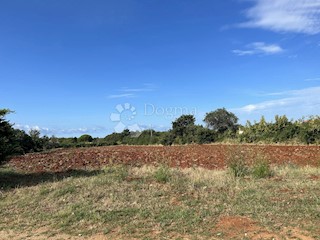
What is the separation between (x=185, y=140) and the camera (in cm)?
3503

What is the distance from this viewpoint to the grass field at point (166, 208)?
5383 mm

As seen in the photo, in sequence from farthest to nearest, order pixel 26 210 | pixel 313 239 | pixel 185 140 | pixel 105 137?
pixel 105 137 → pixel 185 140 → pixel 26 210 → pixel 313 239

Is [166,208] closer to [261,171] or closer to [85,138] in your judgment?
[261,171]

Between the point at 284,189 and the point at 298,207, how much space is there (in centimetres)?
163

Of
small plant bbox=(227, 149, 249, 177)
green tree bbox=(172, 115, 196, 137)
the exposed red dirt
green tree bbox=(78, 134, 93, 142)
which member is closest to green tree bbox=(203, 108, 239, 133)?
green tree bbox=(172, 115, 196, 137)

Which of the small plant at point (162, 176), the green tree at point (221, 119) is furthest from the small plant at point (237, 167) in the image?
the green tree at point (221, 119)

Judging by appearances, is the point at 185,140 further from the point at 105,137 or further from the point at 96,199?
the point at 96,199

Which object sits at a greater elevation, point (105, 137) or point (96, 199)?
point (105, 137)

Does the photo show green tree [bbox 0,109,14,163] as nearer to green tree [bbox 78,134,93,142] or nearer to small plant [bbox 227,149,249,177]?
small plant [bbox 227,149,249,177]

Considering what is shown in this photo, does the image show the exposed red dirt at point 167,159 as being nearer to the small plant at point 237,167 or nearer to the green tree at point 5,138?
the small plant at point 237,167

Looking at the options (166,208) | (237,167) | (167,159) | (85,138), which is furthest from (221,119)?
(166,208)

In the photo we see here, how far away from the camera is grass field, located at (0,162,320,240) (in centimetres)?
538

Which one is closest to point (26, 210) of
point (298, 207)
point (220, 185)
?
point (220, 185)

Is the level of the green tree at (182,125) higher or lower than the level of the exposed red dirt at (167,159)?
higher
